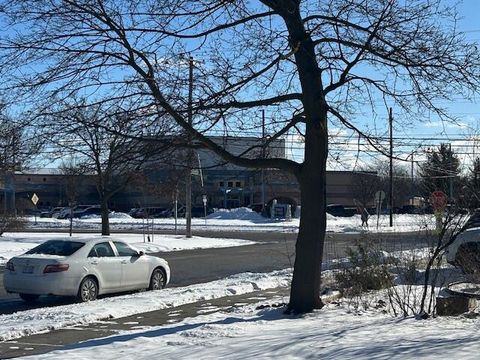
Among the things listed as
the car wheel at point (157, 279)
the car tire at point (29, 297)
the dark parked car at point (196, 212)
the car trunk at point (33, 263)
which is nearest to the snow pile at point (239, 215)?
the dark parked car at point (196, 212)

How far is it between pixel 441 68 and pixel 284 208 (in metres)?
63.0

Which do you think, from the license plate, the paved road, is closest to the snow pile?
the paved road

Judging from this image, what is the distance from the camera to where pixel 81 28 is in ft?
37.3

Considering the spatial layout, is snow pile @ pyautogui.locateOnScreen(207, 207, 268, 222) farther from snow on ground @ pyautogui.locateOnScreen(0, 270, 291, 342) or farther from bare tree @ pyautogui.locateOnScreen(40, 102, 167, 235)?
bare tree @ pyautogui.locateOnScreen(40, 102, 167, 235)

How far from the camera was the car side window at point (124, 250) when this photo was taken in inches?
703

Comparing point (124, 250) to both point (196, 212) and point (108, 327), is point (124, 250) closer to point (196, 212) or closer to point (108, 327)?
point (108, 327)

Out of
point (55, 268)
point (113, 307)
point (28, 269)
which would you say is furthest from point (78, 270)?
point (113, 307)

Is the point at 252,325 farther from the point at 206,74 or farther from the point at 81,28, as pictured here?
the point at 81,28

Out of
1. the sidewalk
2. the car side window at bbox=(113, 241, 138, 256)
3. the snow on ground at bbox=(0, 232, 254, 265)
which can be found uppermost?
the car side window at bbox=(113, 241, 138, 256)

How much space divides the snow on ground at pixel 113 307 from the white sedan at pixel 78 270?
87 centimetres

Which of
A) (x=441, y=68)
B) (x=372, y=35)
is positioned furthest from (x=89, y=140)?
(x=441, y=68)

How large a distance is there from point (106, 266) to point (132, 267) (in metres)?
0.99

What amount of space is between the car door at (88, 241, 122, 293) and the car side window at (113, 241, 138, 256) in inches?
12.0

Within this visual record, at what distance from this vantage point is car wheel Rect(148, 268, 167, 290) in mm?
18609
